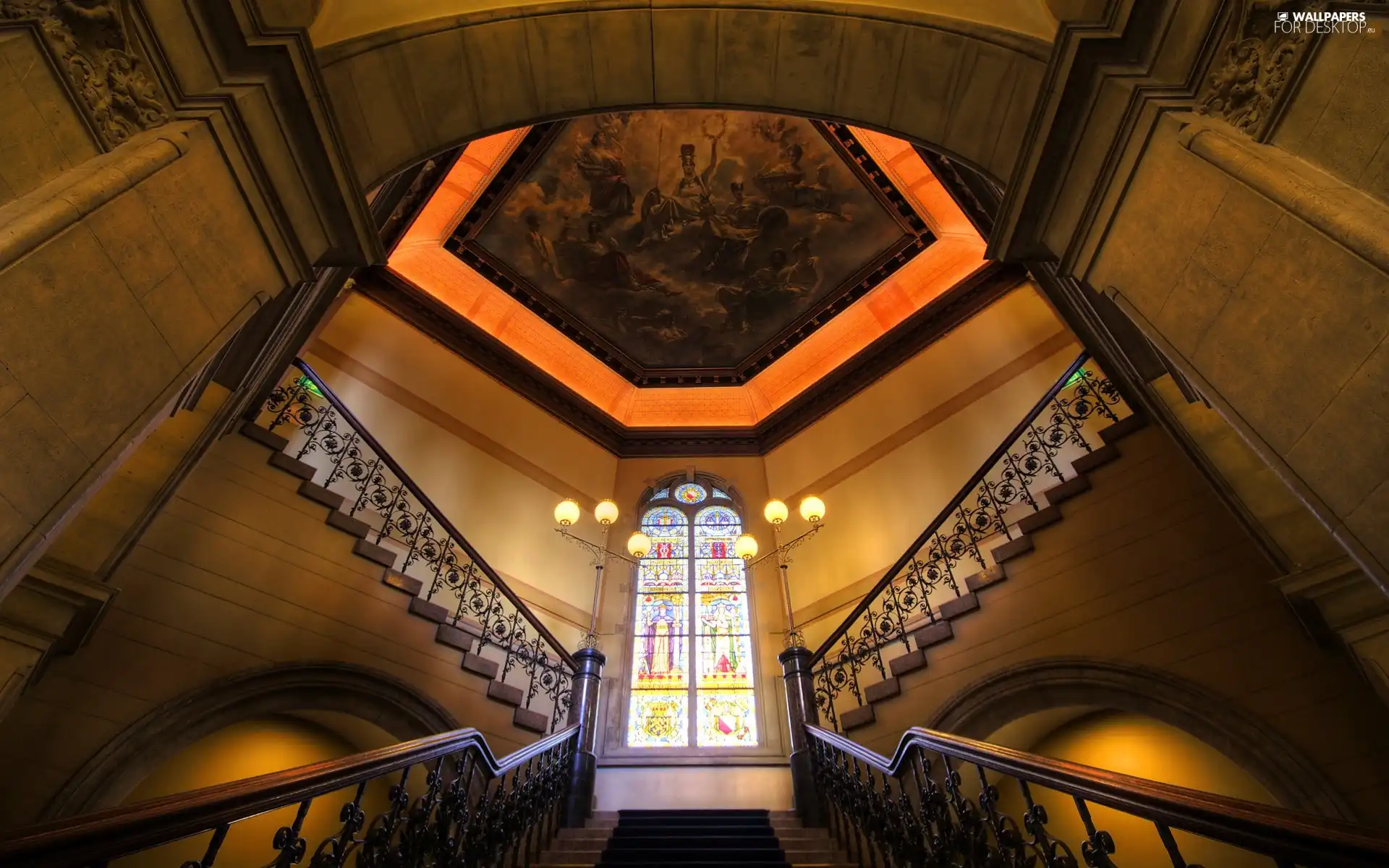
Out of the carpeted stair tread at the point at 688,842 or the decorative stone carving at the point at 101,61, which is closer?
the decorative stone carving at the point at 101,61

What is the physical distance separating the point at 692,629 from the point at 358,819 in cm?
653

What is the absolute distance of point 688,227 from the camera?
954 cm

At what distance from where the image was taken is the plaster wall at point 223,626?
3.59m

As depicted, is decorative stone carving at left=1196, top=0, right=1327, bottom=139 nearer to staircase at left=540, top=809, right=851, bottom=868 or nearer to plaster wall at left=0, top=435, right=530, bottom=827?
staircase at left=540, top=809, right=851, bottom=868

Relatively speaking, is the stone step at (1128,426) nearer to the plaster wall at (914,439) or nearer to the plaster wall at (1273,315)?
the plaster wall at (1273,315)

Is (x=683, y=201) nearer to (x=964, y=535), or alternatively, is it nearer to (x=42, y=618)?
(x=964, y=535)

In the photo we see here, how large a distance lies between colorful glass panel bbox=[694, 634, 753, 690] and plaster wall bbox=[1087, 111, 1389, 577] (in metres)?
6.35

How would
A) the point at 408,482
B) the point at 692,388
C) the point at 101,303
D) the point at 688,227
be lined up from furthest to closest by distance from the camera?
the point at 692,388, the point at 688,227, the point at 408,482, the point at 101,303

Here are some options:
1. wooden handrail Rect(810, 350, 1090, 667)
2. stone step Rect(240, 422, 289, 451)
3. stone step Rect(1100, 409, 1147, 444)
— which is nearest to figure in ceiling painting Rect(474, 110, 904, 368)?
wooden handrail Rect(810, 350, 1090, 667)

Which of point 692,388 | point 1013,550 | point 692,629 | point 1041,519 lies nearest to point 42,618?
point 1013,550

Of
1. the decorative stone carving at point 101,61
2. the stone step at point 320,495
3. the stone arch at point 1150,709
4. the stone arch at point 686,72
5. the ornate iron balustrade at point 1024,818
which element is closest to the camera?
the ornate iron balustrade at point 1024,818

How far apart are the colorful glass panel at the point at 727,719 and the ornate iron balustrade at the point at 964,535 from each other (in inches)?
50.1

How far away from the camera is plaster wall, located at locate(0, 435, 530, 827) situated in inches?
141

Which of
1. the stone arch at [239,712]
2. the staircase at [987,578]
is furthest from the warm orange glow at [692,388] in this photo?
the stone arch at [239,712]
